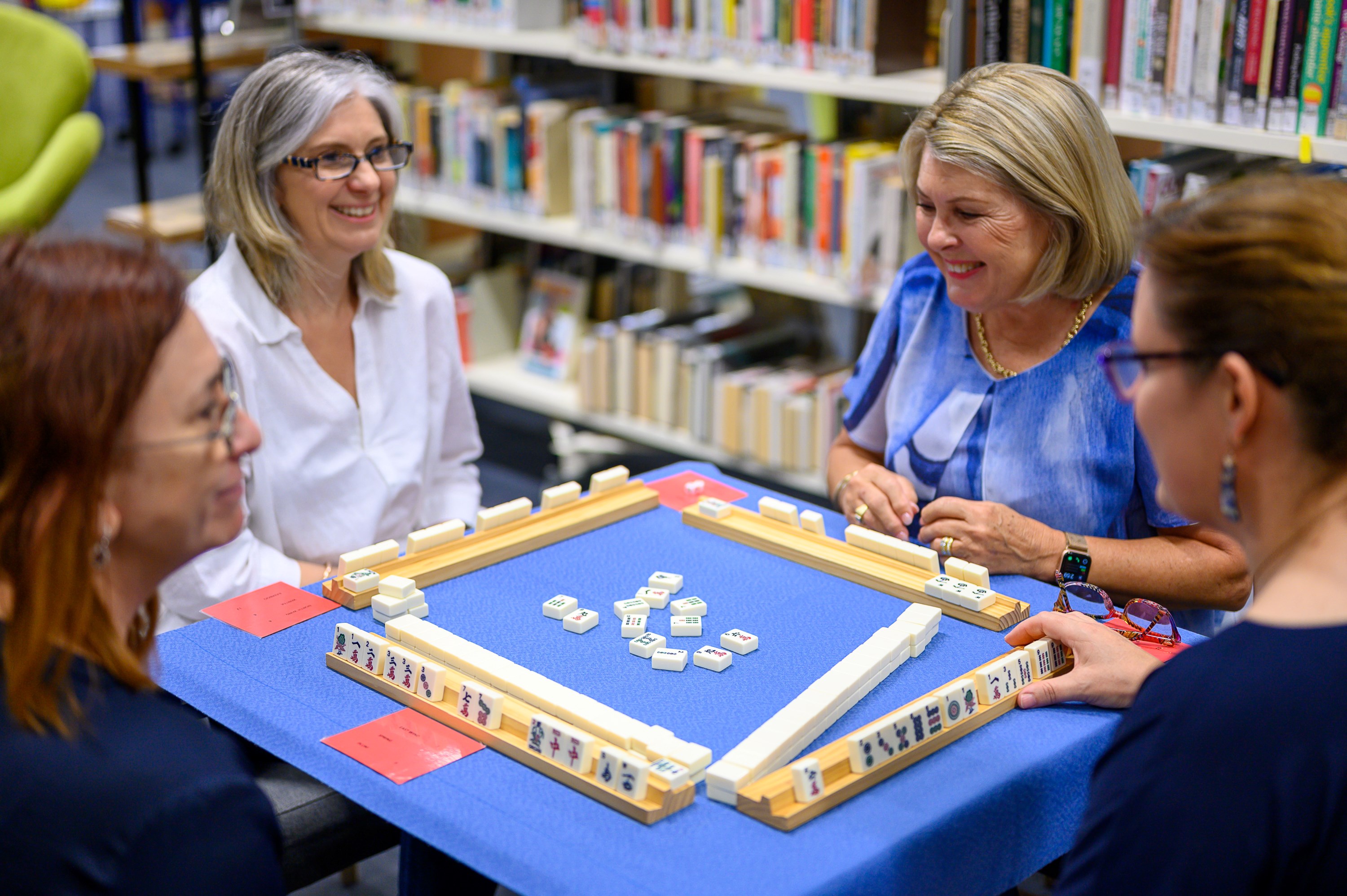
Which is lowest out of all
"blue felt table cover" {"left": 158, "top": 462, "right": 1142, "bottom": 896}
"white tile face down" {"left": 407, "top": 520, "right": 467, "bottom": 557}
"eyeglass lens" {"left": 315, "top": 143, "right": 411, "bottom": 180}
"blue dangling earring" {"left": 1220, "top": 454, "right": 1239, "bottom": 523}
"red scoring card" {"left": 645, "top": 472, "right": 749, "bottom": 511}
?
"blue felt table cover" {"left": 158, "top": 462, "right": 1142, "bottom": 896}

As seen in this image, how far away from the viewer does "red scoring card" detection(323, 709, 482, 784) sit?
1.37m

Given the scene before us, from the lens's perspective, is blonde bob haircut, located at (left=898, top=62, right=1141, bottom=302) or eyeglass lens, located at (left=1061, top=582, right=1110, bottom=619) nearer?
eyeglass lens, located at (left=1061, top=582, right=1110, bottom=619)

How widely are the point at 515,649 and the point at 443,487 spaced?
0.96 meters

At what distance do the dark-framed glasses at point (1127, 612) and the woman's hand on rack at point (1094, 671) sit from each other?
9cm

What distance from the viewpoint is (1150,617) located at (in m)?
1.66

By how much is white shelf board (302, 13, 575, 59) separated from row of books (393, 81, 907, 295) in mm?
201

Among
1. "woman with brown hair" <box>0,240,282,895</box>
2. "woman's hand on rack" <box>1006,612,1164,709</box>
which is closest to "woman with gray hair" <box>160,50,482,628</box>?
"woman with brown hair" <box>0,240,282,895</box>

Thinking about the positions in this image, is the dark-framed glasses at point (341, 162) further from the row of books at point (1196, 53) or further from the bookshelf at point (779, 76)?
the row of books at point (1196, 53)

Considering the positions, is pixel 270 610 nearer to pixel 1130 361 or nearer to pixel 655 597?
pixel 655 597

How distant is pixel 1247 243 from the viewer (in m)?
1.03

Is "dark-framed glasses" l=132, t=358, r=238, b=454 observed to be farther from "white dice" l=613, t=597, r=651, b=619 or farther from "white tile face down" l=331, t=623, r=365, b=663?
"white dice" l=613, t=597, r=651, b=619

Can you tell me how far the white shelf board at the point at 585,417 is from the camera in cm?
382

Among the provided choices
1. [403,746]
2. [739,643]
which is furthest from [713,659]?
[403,746]

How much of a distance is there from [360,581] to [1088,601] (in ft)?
3.28
